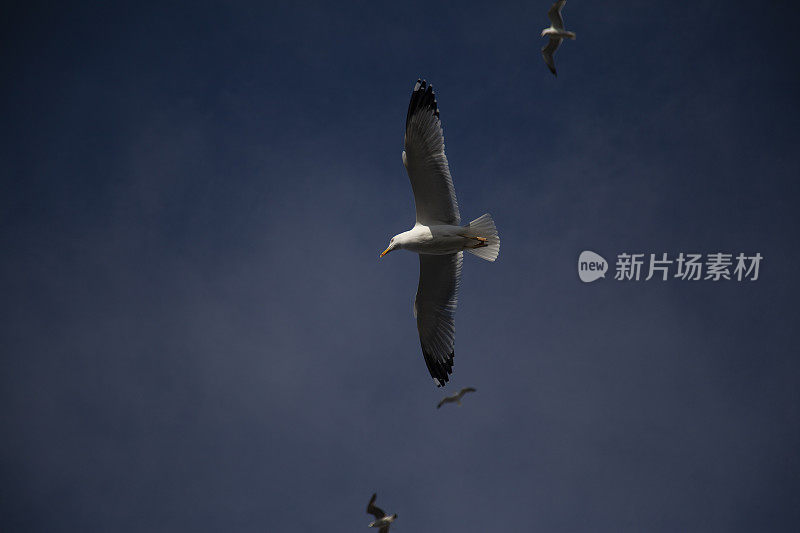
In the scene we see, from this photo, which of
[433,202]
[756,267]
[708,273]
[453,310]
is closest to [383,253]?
[433,202]

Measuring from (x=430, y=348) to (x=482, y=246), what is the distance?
1095mm

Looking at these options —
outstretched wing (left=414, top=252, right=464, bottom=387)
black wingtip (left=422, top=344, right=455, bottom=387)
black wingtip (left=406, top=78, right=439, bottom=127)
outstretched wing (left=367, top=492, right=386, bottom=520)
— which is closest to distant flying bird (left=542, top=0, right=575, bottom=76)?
black wingtip (left=406, top=78, right=439, bottom=127)

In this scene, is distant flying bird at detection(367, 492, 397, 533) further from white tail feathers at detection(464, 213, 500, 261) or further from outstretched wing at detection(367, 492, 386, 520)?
white tail feathers at detection(464, 213, 500, 261)

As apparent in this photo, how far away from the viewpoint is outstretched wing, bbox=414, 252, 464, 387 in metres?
6.28

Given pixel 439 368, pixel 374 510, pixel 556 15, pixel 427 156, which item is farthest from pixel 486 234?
pixel 374 510

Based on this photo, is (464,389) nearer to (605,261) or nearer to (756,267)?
(605,261)

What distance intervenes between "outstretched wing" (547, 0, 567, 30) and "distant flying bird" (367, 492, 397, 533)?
483 cm

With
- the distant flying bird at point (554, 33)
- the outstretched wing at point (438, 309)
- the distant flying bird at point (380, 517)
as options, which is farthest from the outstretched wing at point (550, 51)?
the distant flying bird at point (380, 517)

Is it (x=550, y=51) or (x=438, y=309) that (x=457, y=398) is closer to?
(x=438, y=309)

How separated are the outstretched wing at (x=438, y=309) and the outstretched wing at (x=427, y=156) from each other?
630mm

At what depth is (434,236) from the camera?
5758 mm

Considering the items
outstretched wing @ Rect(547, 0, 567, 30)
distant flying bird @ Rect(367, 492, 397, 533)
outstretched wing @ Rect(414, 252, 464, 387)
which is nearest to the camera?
outstretched wing @ Rect(547, 0, 567, 30)

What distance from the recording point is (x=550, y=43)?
18.4 feet

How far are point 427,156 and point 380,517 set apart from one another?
12.9ft
